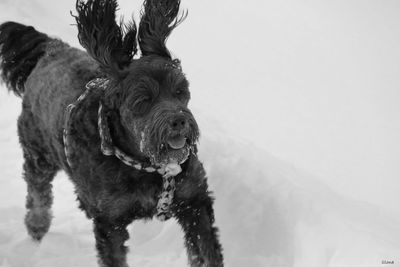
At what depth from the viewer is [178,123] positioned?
3.37 m

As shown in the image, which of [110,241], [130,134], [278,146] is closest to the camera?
[130,134]

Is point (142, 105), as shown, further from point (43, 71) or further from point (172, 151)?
point (43, 71)

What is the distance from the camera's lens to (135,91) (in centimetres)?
357

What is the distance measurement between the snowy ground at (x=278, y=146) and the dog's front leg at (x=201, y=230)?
119 centimetres

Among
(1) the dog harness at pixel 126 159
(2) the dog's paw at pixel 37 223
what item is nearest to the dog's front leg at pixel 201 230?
(1) the dog harness at pixel 126 159

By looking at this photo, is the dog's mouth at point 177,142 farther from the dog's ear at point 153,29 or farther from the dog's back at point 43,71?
the dog's back at point 43,71

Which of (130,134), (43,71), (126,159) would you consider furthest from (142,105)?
(43,71)

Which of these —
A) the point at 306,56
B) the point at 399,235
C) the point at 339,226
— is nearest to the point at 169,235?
the point at 339,226

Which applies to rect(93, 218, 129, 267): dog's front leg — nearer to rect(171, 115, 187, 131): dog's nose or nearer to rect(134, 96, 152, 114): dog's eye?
rect(134, 96, 152, 114): dog's eye

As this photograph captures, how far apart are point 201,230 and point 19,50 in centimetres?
321

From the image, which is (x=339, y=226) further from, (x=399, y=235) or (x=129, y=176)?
(x=129, y=176)

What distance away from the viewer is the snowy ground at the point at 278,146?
536cm

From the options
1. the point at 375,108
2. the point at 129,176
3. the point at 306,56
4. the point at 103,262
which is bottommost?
the point at 103,262

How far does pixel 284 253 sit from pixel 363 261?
95cm
